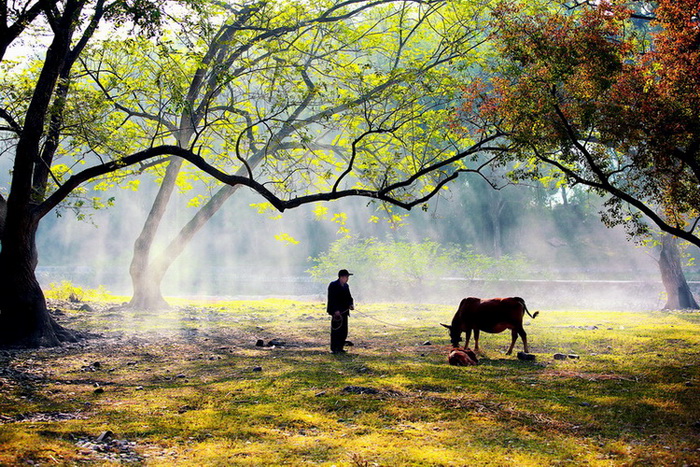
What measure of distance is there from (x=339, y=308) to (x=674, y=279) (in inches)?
821

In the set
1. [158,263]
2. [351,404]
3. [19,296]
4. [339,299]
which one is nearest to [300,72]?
[339,299]

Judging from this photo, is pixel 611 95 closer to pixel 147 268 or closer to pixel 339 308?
pixel 339 308

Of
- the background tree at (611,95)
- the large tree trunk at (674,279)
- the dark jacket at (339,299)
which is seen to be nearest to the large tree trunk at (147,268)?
the dark jacket at (339,299)

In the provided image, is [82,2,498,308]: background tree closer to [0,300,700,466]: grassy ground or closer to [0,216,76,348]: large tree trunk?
[0,216,76,348]: large tree trunk

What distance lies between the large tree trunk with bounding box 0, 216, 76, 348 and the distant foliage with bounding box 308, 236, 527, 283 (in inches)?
823

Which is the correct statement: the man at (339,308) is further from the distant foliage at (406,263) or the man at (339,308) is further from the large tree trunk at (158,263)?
the distant foliage at (406,263)

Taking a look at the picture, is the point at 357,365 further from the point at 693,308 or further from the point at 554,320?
the point at 693,308

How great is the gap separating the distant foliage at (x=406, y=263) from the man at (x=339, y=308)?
20.1 meters

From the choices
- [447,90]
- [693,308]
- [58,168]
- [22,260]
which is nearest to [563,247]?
[693,308]

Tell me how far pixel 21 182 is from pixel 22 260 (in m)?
1.61

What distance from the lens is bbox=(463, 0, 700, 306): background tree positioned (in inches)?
367

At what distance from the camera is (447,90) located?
16594 mm

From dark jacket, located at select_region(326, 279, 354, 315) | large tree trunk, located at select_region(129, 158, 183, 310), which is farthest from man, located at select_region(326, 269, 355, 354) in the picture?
large tree trunk, located at select_region(129, 158, 183, 310)

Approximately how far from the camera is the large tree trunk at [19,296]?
38.1ft
